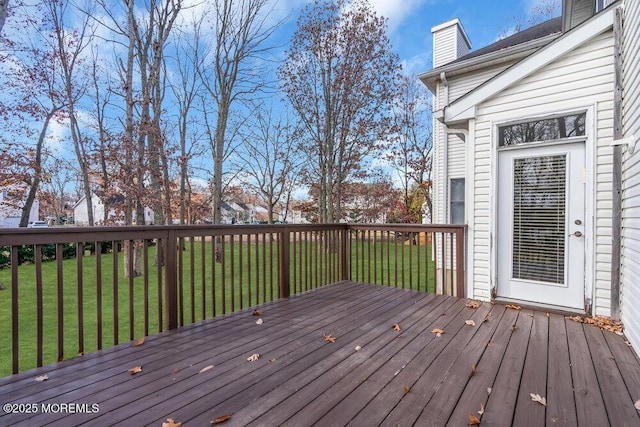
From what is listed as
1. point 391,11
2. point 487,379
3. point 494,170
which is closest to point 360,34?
point 391,11

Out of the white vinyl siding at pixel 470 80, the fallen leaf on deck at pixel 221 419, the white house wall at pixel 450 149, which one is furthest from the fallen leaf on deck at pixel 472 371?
the white vinyl siding at pixel 470 80

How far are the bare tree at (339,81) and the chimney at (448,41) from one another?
88.6 inches

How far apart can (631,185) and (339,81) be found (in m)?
9.08

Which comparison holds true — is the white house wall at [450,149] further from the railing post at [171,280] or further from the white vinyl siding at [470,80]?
the railing post at [171,280]

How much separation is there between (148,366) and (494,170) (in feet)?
13.4

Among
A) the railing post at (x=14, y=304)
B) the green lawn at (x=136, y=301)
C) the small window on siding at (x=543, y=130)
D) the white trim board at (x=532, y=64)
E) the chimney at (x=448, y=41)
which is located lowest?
the green lawn at (x=136, y=301)

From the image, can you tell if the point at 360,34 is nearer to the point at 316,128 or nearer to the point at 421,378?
the point at 316,128

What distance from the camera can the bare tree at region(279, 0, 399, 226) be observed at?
10.4 meters

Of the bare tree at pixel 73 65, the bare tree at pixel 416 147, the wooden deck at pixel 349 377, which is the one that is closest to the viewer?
the wooden deck at pixel 349 377

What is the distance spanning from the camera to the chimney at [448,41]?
8.41m

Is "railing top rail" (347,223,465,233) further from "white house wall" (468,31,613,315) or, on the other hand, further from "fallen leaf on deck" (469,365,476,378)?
"fallen leaf on deck" (469,365,476,378)

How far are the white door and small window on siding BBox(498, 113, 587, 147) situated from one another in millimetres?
107

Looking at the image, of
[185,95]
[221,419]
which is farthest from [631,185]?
[185,95]

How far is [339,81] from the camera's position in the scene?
10609 millimetres
